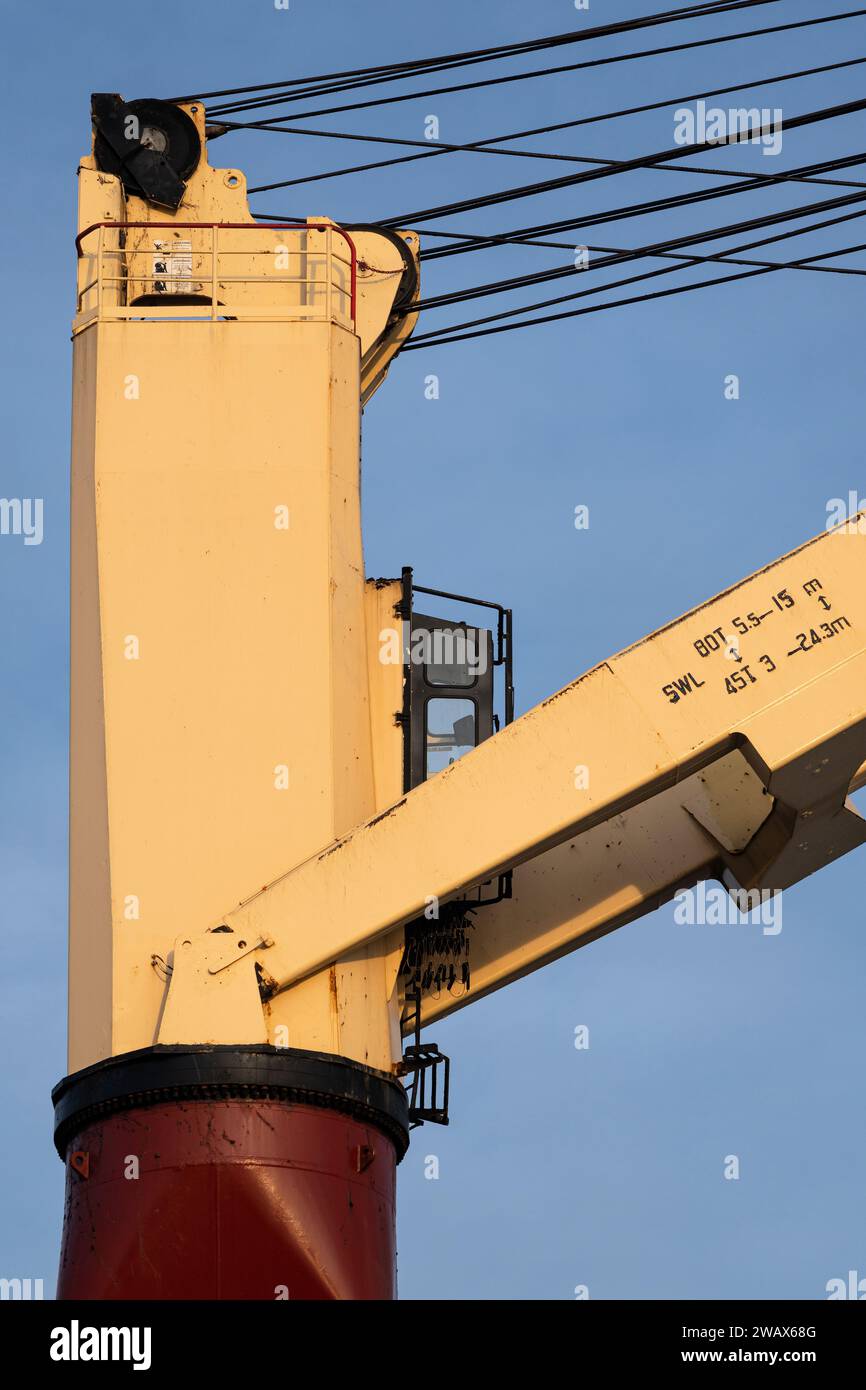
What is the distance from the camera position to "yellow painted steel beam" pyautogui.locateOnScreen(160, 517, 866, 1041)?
18312mm

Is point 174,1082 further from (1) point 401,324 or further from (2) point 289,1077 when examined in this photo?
(1) point 401,324

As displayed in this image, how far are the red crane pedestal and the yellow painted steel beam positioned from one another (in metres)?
0.75

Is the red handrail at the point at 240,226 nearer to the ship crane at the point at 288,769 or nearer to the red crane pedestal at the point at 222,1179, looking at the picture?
the ship crane at the point at 288,769

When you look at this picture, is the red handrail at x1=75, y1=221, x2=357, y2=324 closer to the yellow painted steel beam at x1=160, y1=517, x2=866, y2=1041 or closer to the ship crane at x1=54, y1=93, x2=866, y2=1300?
the ship crane at x1=54, y1=93, x2=866, y2=1300

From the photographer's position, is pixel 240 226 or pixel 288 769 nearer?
pixel 288 769

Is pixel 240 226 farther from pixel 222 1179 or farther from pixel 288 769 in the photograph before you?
pixel 222 1179

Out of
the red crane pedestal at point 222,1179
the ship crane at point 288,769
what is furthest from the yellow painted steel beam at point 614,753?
the red crane pedestal at point 222,1179

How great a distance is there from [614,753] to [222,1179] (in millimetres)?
4484

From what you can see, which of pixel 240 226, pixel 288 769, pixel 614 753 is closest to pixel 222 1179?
pixel 288 769

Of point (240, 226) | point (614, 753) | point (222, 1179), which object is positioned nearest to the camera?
point (222, 1179)

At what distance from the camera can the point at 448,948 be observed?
20.7 m

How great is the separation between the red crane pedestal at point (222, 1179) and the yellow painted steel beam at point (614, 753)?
75 cm

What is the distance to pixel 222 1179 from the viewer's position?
689 inches
